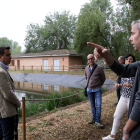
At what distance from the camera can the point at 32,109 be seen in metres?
6.23

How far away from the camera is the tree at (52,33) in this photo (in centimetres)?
3391

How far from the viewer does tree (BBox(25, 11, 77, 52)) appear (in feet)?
111

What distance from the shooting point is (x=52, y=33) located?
33.9 metres

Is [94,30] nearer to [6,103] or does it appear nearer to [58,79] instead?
[58,79]

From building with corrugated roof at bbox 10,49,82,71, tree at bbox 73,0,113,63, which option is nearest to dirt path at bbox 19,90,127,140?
tree at bbox 73,0,113,63

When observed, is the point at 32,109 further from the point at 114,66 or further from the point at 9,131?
the point at 114,66

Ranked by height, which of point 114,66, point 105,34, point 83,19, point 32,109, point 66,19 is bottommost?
point 32,109

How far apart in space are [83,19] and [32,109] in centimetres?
1718

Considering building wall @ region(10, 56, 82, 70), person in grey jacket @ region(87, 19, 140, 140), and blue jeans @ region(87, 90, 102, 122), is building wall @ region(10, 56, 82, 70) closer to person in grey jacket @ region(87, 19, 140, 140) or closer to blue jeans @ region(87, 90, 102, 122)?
blue jeans @ region(87, 90, 102, 122)

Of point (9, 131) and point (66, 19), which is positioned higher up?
point (66, 19)

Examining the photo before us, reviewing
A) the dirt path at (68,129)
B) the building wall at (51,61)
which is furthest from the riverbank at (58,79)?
the dirt path at (68,129)

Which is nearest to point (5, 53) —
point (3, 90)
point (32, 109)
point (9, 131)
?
point (3, 90)

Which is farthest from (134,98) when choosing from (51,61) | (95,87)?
(51,61)

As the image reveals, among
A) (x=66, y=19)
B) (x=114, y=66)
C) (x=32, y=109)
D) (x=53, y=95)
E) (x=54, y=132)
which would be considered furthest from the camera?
(x=66, y=19)
